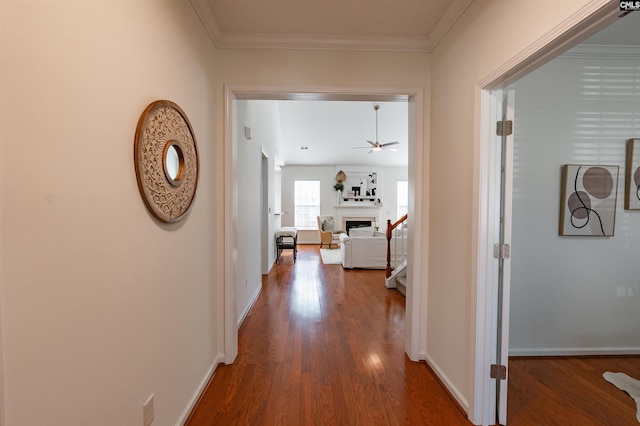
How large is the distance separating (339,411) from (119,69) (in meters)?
2.10

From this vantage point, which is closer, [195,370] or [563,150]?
[195,370]

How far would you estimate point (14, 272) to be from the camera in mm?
744

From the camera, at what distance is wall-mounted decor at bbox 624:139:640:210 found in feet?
8.10

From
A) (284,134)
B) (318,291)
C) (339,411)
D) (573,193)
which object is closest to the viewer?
(339,411)

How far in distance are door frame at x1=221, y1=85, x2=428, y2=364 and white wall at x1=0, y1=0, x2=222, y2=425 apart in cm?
69

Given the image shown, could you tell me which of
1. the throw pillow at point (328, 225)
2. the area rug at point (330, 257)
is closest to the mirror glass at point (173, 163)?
the area rug at point (330, 257)

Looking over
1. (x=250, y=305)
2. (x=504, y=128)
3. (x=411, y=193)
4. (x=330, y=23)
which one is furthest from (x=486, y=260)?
(x=250, y=305)

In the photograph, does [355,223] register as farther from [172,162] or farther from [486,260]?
[172,162]

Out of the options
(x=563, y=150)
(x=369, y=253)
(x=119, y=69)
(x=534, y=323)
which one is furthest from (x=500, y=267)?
(x=369, y=253)

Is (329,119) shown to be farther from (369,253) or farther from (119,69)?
(119,69)

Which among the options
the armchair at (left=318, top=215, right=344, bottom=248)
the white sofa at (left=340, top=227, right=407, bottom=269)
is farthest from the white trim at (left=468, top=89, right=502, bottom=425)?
the armchair at (left=318, top=215, right=344, bottom=248)

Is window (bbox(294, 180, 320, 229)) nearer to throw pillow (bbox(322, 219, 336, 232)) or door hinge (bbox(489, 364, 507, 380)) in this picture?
throw pillow (bbox(322, 219, 336, 232))

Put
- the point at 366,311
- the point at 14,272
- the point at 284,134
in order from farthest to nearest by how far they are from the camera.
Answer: the point at 284,134 < the point at 366,311 < the point at 14,272

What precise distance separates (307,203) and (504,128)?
796 centimetres
